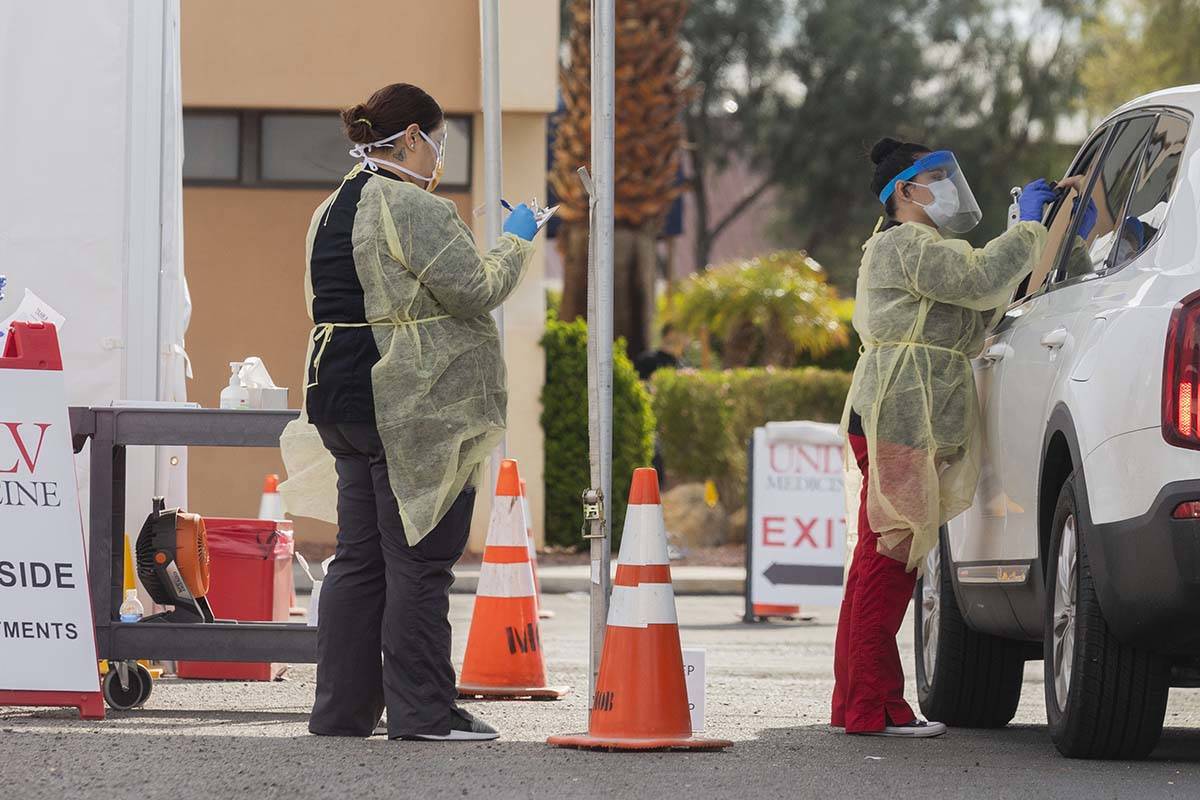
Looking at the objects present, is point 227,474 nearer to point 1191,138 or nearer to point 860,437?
point 860,437

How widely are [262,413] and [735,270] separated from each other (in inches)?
790

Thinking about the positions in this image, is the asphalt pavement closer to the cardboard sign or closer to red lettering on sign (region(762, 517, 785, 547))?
the cardboard sign

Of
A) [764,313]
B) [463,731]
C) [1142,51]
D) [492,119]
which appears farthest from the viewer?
[1142,51]

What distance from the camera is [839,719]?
20.6ft

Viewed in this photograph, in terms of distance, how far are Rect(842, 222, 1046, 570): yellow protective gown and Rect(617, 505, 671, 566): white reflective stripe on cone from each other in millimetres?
847

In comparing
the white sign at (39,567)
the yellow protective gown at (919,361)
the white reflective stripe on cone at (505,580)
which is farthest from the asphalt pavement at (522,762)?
the yellow protective gown at (919,361)

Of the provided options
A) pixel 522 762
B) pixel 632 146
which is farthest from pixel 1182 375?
pixel 632 146

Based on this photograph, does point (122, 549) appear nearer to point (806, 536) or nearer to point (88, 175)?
point (88, 175)

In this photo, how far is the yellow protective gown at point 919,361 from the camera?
19.5ft

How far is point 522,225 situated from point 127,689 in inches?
86.3

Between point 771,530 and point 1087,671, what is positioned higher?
point 771,530

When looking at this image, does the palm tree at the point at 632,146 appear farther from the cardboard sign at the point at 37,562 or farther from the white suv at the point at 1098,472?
the cardboard sign at the point at 37,562

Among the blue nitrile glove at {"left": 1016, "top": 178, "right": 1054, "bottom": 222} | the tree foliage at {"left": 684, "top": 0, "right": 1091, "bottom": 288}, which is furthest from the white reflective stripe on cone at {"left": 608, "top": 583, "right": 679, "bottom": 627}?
the tree foliage at {"left": 684, "top": 0, "right": 1091, "bottom": 288}

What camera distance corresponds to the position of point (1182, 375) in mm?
4742
